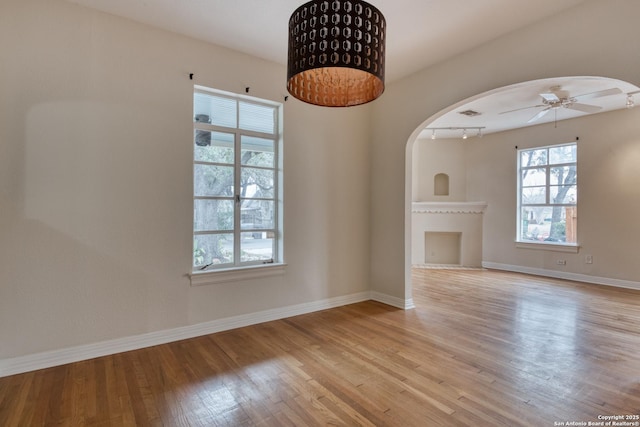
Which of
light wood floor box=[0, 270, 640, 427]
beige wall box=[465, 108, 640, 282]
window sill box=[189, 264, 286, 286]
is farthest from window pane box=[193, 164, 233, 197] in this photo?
beige wall box=[465, 108, 640, 282]

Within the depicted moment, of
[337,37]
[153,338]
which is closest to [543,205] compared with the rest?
[337,37]

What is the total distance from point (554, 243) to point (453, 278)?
6.99ft

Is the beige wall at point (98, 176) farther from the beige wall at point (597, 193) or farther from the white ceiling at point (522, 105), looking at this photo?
the beige wall at point (597, 193)

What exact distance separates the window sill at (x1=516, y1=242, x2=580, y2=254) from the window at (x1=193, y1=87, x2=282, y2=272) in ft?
17.7

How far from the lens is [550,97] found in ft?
14.2

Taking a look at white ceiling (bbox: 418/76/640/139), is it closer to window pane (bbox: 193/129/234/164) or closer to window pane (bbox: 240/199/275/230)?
window pane (bbox: 240/199/275/230)

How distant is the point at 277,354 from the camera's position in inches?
105

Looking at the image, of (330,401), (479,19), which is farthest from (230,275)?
(479,19)

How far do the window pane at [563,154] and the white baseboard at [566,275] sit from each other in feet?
6.89

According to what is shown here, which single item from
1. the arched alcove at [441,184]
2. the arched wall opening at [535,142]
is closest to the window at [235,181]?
the arched wall opening at [535,142]

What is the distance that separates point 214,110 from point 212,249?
1.44 meters

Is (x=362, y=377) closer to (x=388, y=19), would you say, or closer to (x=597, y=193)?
(x=388, y=19)

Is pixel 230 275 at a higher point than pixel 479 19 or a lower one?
lower

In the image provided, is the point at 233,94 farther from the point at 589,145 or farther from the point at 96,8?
the point at 589,145
